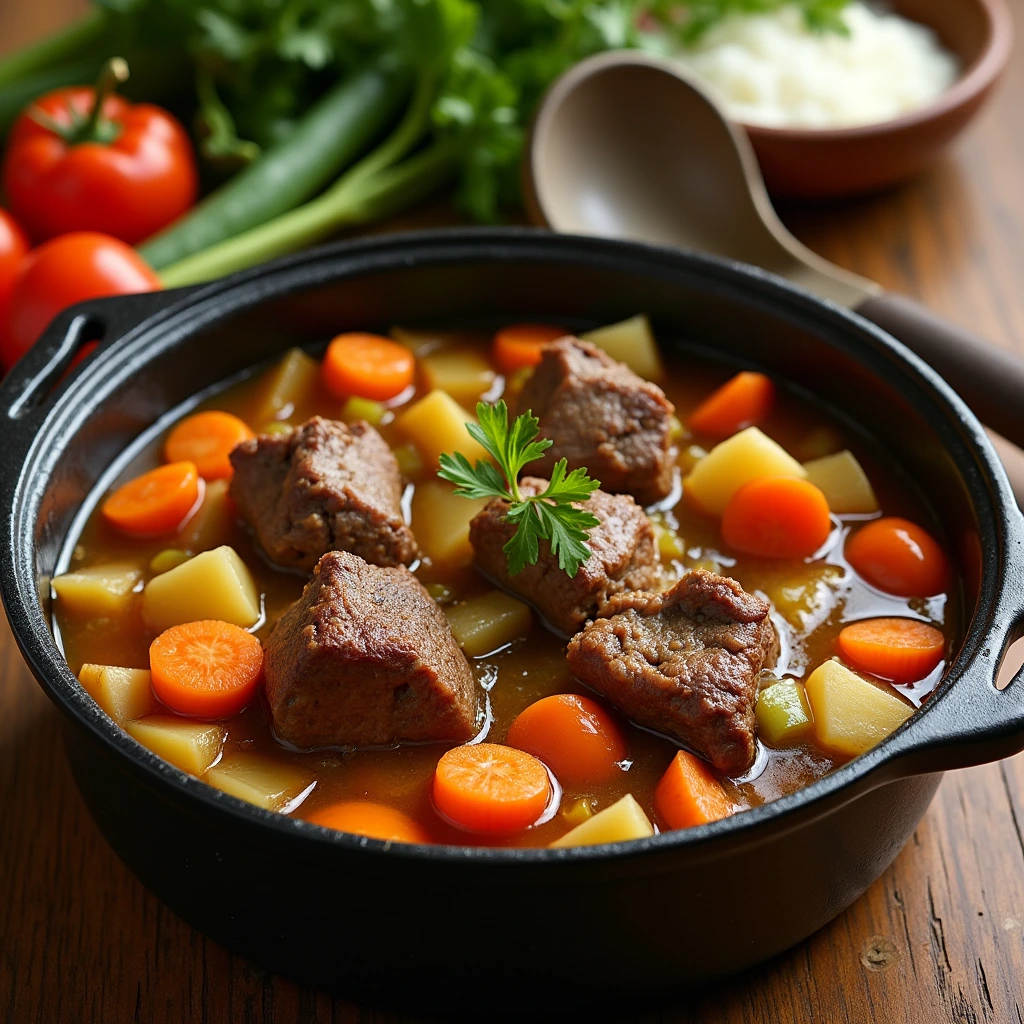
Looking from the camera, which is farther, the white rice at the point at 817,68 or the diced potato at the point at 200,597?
the white rice at the point at 817,68

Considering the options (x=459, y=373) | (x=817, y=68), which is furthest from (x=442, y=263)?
(x=817, y=68)

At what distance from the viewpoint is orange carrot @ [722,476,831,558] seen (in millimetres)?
3260

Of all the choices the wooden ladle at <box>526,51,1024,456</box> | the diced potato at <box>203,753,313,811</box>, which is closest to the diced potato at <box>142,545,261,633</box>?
the diced potato at <box>203,753,313,811</box>

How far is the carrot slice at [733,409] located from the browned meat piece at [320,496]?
3.22ft

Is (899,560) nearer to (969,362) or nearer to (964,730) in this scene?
(969,362)

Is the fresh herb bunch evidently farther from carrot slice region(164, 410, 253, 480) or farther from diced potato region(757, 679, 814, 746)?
carrot slice region(164, 410, 253, 480)

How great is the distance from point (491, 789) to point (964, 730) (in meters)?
0.97

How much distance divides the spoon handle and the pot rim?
33 centimetres

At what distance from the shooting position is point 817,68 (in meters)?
5.13

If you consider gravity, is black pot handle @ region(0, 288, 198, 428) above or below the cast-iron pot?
above

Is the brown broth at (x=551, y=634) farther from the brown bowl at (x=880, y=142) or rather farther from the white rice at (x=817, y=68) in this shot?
the white rice at (x=817, y=68)

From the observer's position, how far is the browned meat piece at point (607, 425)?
10.9ft

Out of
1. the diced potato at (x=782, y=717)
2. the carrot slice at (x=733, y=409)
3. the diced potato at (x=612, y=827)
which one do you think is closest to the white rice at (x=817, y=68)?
the carrot slice at (x=733, y=409)

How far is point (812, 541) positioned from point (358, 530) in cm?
120
